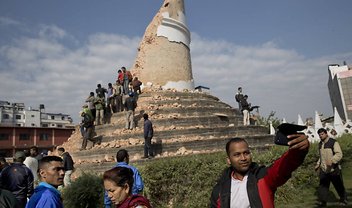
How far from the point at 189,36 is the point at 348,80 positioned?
17.4 metres

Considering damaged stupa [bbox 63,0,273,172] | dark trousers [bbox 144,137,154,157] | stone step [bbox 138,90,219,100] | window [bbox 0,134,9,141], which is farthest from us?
window [bbox 0,134,9,141]

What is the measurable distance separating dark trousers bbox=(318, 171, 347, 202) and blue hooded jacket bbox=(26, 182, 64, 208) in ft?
17.0

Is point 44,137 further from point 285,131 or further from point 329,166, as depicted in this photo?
point 285,131

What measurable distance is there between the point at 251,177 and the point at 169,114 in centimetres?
1088

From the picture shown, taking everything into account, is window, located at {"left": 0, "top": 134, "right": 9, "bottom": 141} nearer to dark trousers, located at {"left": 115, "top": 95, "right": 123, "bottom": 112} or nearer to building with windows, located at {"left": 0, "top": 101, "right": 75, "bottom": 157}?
building with windows, located at {"left": 0, "top": 101, "right": 75, "bottom": 157}

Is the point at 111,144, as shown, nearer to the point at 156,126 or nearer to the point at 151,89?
the point at 156,126

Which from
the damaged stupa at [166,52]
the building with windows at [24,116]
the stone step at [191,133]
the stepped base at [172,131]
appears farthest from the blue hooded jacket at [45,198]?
the building with windows at [24,116]

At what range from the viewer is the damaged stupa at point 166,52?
16.5m

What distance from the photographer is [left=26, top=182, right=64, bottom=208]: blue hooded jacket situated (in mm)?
2639

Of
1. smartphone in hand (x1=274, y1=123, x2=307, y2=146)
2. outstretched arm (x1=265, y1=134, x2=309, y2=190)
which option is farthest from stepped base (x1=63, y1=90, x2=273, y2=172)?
smartphone in hand (x1=274, y1=123, x2=307, y2=146)

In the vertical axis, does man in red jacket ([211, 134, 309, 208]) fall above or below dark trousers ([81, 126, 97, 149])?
below

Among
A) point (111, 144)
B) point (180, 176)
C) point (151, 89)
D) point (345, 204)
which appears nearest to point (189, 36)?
point (151, 89)

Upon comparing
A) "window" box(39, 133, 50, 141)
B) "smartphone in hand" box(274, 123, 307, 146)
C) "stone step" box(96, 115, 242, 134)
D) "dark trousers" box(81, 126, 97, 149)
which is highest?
"window" box(39, 133, 50, 141)

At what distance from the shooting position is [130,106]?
40.0 feet
